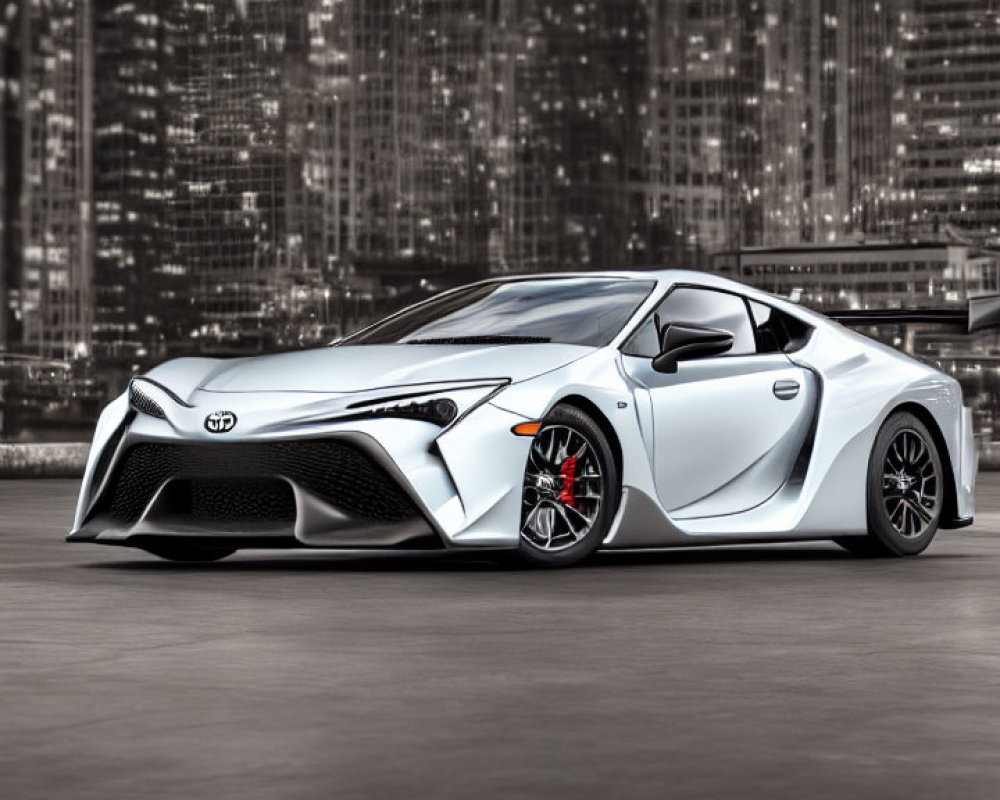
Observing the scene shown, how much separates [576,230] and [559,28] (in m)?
8.33

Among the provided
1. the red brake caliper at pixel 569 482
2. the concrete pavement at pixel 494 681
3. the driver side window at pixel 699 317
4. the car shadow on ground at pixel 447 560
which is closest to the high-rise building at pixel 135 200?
the car shadow on ground at pixel 447 560

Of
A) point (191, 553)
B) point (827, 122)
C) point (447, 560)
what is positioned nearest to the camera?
point (191, 553)

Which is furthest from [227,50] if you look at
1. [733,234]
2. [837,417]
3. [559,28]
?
[837,417]

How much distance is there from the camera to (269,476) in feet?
29.0

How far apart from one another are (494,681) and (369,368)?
10.4ft

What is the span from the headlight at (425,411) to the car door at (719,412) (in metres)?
0.95

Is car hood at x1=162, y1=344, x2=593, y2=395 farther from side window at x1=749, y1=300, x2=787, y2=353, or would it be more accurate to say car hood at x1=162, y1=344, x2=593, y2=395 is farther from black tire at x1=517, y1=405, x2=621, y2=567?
side window at x1=749, y1=300, x2=787, y2=353

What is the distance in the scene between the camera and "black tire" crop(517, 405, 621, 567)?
9.03 m

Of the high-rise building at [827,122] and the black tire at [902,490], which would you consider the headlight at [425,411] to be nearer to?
the black tire at [902,490]

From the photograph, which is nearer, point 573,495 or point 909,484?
point 573,495

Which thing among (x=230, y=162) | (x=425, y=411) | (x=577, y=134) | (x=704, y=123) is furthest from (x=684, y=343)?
Answer: (x=230, y=162)

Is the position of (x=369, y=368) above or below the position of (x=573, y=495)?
above

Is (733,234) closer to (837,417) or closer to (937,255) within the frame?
(937,255)

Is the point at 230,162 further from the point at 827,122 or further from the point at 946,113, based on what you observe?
the point at 946,113
